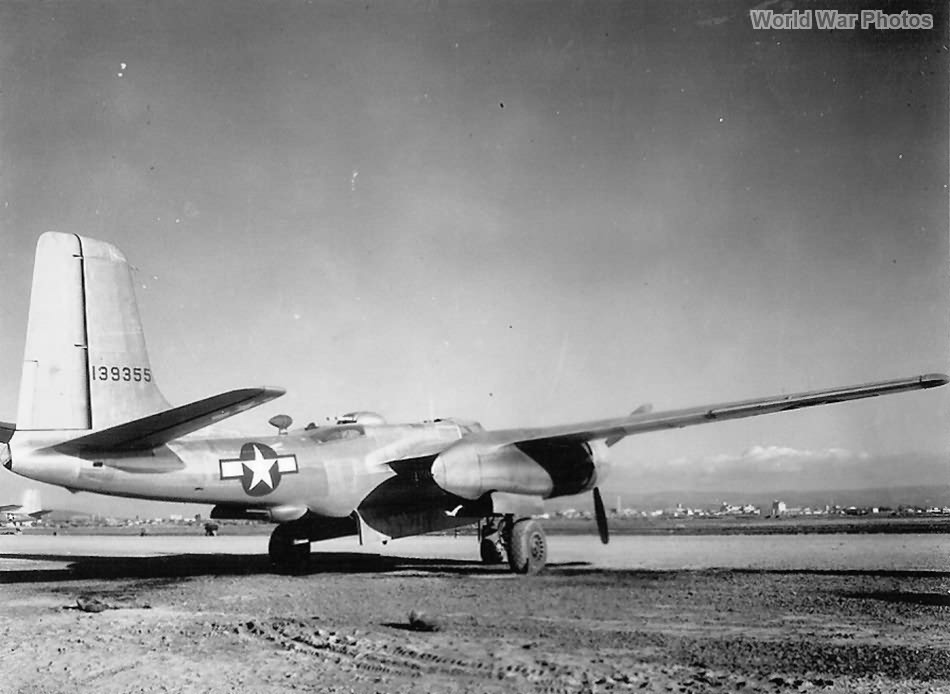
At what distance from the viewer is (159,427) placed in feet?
32.1

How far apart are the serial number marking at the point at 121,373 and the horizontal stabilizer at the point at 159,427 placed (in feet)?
2.85

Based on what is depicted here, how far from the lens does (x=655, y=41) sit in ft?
36.6

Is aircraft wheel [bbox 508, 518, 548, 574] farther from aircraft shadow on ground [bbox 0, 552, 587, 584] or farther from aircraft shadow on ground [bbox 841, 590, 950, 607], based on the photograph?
aircraft shadow on ground [bbox 841, 590, 950, 607]

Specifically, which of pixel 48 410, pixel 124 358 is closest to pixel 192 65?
pixel 124 358

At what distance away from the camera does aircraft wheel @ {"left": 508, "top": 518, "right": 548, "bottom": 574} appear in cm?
1313

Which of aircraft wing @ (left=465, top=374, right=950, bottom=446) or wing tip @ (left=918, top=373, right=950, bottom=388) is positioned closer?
wing tip @ (left=918, top=373, right=950, bottom=388)

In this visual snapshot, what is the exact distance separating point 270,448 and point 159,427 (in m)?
2.51

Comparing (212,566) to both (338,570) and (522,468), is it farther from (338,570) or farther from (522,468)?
(522,468)

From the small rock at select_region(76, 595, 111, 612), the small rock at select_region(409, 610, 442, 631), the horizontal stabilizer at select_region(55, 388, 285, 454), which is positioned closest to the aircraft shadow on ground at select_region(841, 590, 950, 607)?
the small rock at select_region(409, 610, 442, 631)

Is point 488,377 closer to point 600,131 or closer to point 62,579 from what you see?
point 600,131

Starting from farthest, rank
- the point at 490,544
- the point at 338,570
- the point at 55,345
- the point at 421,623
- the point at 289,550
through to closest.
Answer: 1. the point at 490,544
2. the point at 338,570
3. the point at 289,550
4. the point at 55,345
5. the point at 421,623

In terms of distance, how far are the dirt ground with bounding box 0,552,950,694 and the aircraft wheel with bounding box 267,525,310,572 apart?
2112 mm

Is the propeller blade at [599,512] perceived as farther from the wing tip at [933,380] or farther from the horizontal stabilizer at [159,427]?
the horizontal stabilizer at [159,427]

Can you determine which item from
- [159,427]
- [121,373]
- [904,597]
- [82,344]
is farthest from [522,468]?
[82,344]
